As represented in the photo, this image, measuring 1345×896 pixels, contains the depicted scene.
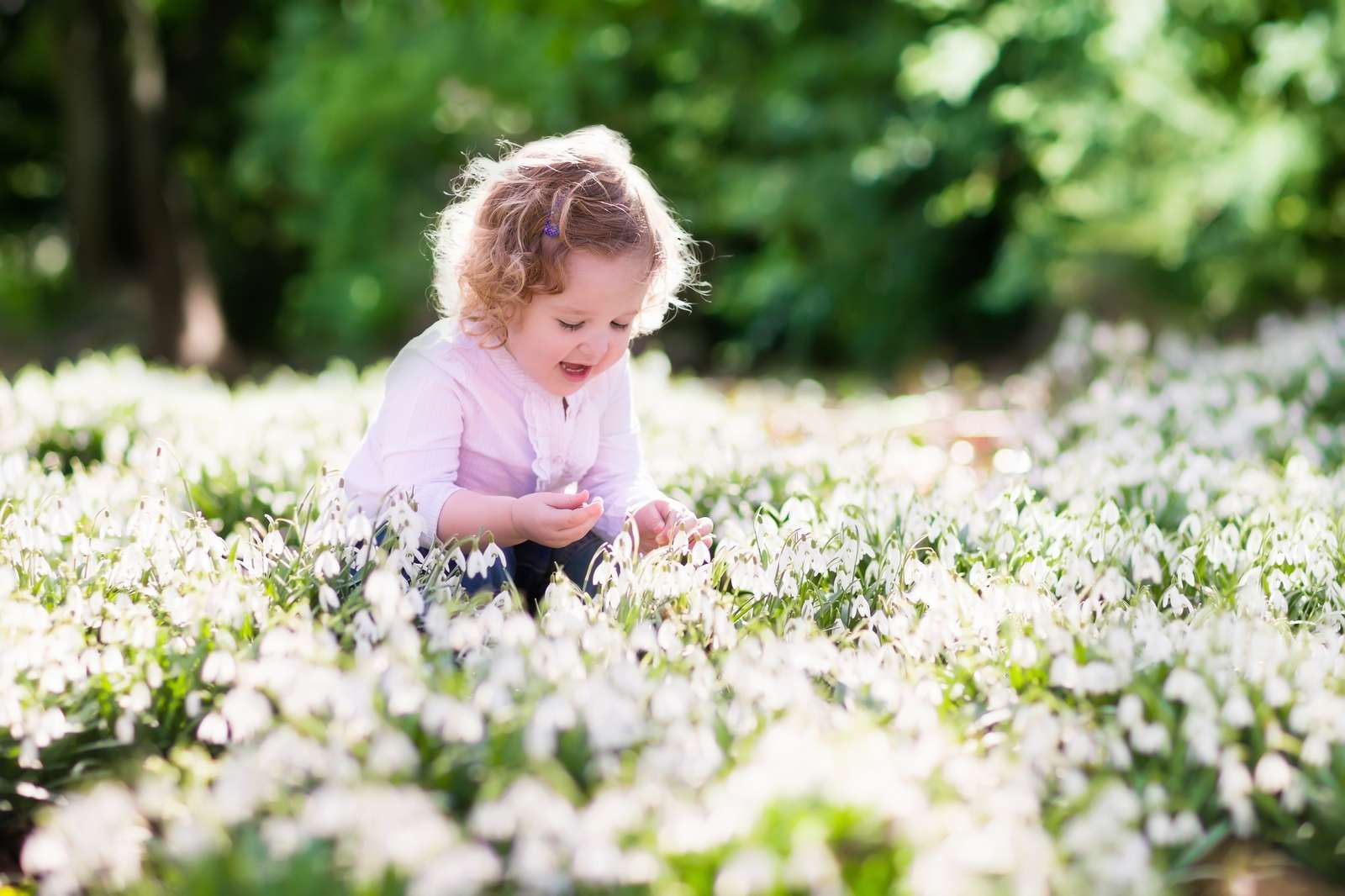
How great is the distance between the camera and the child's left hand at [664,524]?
2.97m

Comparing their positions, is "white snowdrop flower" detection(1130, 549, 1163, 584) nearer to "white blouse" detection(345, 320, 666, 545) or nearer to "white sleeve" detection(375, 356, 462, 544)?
"white blouse" detection(345, 320, 666, 545)

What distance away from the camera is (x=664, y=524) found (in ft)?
10.1

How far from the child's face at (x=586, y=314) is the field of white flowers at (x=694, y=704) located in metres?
0.47

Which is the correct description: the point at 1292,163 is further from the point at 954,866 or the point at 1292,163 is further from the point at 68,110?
the point at 68,110

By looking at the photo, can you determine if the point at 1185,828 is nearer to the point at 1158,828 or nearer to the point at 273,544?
the point at 1158,828

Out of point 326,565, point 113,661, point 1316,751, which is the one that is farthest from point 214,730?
point 1316,751

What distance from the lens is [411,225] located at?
11.1 meters

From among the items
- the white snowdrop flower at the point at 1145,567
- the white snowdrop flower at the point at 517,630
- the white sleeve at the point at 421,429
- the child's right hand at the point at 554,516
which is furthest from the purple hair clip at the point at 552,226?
the white snowdrop flower at the point at 1145,567

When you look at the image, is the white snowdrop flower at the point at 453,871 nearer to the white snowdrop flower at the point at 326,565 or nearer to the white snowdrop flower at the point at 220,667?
the white snowdrop flower at the point at 220,667

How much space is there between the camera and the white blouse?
298 cm

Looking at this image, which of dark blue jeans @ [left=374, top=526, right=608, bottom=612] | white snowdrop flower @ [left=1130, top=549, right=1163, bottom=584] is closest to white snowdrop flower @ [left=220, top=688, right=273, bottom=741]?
dark blue jeans @ [left=374, top=526, right=608, bottom=612]

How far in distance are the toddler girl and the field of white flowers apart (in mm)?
187

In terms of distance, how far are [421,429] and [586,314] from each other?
18.5 inches

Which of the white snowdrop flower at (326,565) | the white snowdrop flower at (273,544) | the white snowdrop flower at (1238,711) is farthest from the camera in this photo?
the white snowdrop flower at (273,544)
